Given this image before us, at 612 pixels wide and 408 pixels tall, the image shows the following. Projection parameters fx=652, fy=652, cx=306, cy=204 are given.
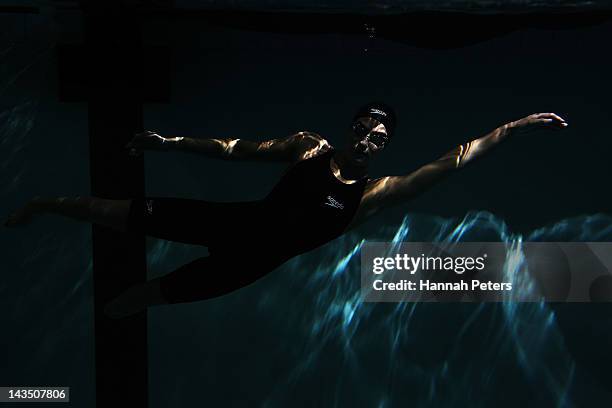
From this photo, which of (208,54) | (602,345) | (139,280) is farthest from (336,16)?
(602,345)

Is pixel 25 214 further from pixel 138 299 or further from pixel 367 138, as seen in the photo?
pixel 367 138

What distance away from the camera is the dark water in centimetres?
385

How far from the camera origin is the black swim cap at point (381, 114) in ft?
12.2

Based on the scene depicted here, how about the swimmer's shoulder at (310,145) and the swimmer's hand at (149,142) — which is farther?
the swimmer's shoulder at (310,145)

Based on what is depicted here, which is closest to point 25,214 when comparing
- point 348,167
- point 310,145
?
point 310,145

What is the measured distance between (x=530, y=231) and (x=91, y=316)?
2.69 m

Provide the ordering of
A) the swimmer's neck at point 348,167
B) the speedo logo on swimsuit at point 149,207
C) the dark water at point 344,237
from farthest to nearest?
1. the dark water at point 344,237
2. the swimmer's neck at point 348,167
3. the speedo logo on swimsuit at point 149,207

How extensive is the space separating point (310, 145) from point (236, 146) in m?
0.43

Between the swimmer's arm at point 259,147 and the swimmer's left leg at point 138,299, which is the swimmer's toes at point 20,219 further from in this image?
the swimmer's arm at point 259,147

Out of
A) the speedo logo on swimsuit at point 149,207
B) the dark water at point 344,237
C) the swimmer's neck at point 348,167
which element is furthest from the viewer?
the dark water at point 344,237

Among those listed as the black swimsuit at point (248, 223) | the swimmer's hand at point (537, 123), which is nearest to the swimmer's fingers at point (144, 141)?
the black swimsuit at point (248, 223)

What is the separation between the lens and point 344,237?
3.93 meters

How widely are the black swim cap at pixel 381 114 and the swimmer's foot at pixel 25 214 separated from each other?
1851mm

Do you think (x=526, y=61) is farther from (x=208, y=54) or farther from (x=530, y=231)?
(x=208, y=54)
